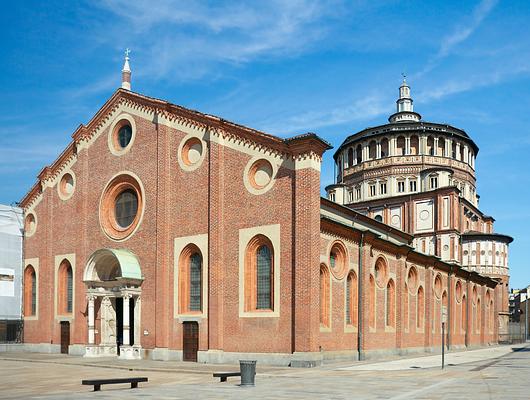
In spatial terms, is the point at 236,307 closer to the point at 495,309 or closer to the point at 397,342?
the point at 397,342

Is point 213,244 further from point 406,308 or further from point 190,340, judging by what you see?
point 406,308

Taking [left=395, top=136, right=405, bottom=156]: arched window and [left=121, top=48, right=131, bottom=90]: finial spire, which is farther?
[left=395, top=136, right=405, bottom=156]: arched window

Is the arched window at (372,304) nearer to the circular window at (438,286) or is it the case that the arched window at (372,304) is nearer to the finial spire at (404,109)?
the circular window at (438,286)

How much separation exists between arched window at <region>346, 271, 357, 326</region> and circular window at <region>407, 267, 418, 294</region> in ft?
32.6

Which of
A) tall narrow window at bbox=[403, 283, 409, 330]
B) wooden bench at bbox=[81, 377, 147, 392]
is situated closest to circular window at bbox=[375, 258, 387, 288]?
tall narrow window at bbox=[403, 283, 409, 330]

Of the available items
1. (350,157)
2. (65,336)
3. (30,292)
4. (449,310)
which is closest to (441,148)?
(350,157)

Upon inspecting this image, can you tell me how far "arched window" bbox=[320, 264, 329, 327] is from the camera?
30188 millimetres

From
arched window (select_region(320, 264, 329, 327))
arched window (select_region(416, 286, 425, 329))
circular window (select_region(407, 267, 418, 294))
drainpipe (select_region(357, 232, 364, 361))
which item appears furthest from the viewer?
arched window (select_region(416, 286, 425, 329))

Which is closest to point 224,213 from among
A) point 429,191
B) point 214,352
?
point 214,352

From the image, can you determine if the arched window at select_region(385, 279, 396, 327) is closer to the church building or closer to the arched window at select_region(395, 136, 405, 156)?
the church building

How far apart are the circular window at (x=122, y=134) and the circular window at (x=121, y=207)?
5.44 feet

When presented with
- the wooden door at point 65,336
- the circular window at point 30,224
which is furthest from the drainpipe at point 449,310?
the circular window at point 30,224

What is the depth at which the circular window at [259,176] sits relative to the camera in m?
29.3

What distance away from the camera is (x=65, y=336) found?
3891cm
